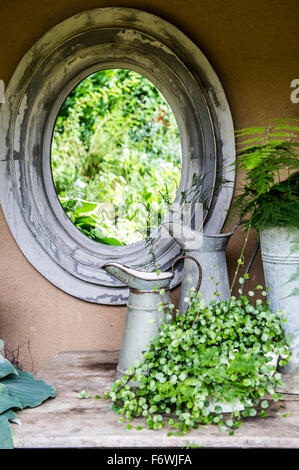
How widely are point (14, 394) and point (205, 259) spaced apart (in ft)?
2.28

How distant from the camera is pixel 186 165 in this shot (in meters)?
1.81

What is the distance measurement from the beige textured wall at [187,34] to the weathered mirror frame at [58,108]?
0.06 m

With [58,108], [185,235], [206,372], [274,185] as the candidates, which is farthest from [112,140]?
[206,372]

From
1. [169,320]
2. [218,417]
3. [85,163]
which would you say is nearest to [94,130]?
[85,163]

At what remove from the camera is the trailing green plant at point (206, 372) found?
1106mm

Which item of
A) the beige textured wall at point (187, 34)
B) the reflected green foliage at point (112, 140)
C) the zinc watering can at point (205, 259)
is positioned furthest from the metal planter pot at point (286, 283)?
the reflected green foliage at point (112, 140)

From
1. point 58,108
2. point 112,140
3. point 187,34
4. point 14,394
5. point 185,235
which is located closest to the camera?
point 14,394

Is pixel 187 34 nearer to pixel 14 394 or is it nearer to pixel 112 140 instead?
pixel 14 394

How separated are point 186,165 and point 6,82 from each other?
78 cm

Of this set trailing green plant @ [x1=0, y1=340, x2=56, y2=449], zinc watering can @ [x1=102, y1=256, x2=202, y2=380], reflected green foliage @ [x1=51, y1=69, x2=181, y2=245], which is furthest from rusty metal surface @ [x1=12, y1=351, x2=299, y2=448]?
reflected green foliage @ [x1=51, y1=69, x2=181, y2=245]

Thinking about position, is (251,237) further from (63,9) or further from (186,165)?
(63,9)

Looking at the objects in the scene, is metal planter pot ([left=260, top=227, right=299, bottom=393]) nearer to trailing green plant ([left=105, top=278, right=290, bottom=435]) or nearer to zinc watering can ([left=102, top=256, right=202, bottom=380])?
trailing green plant ([left=105, top=278, right=290, bottom=435])

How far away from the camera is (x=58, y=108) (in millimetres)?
1857

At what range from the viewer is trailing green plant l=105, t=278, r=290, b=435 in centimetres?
111
